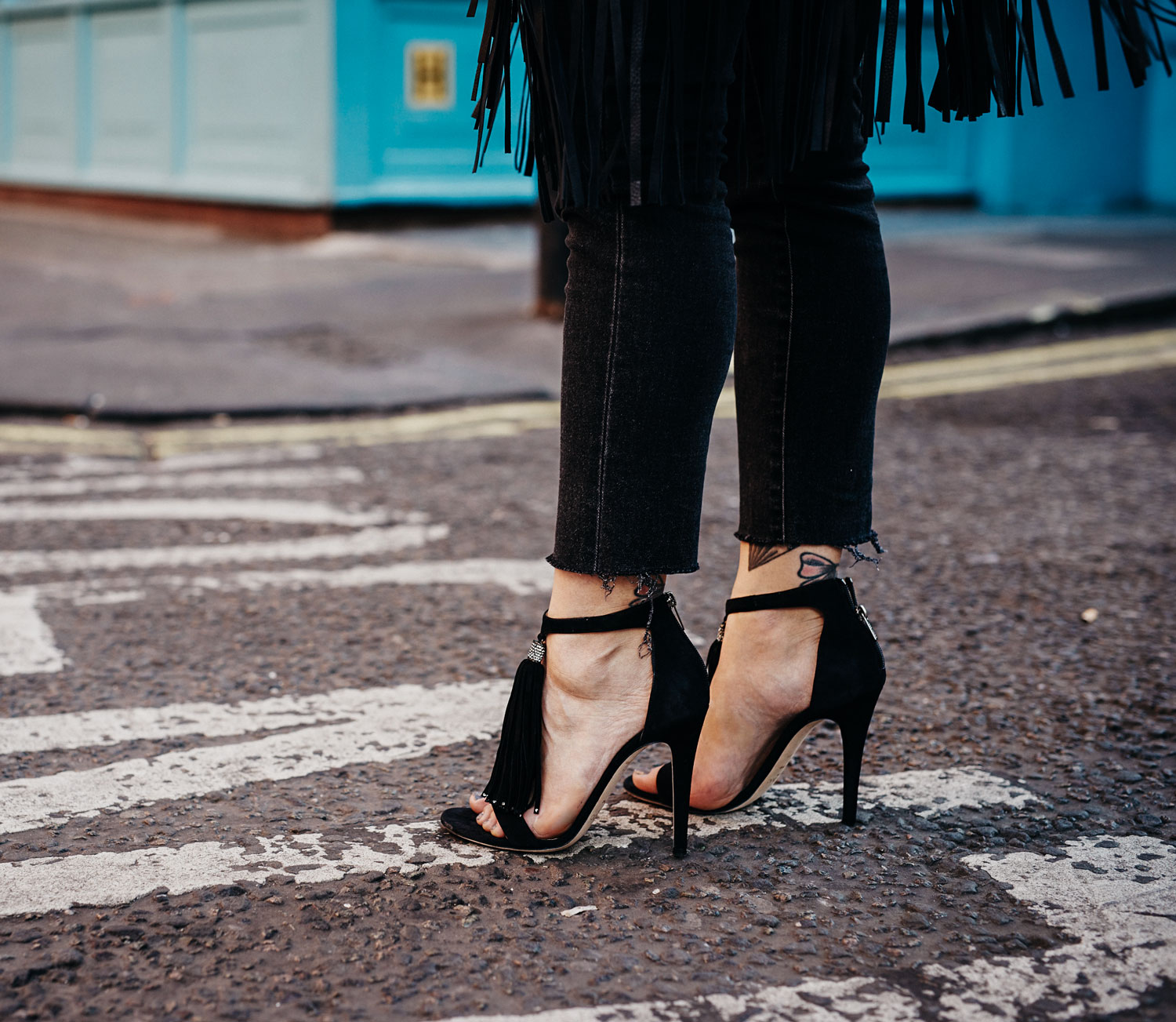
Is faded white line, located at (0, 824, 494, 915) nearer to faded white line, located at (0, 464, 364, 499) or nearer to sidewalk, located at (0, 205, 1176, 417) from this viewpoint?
faded white line, located at (0, 464, 364, 499)

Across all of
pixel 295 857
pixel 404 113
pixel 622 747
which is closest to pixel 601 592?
pixel 622 747

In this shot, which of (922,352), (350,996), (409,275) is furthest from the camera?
(409,275)

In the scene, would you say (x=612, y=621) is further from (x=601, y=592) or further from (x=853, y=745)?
(x=853, y=745)

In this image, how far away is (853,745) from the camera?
1582 mm

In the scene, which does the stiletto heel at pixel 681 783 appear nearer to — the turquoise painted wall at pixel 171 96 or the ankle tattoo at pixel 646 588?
the ankle tattoo at pixel 646 588

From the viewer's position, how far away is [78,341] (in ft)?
19.3

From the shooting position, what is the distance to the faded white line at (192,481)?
3467mm

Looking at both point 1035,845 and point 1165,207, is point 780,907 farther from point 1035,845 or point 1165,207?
point 1165,207

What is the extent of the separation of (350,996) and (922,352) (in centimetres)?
483

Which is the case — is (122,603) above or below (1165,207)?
below

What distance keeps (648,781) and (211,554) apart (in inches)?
58.6

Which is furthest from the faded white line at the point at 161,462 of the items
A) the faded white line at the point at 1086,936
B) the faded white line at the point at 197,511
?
the faded white line at the point at 1086,936

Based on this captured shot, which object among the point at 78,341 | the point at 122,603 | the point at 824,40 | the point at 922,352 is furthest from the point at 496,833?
the point at 78,341

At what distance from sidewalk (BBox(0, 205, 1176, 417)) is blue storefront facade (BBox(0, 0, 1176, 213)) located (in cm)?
57
